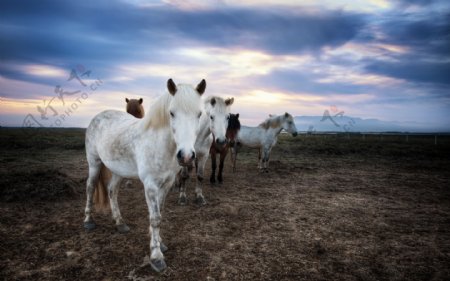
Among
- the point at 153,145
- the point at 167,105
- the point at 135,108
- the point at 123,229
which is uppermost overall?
the point at 135,108

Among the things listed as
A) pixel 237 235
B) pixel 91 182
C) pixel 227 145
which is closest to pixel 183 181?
pixel 91 182

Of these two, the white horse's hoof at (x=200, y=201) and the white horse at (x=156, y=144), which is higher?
the white horse at (x=156, y=144)

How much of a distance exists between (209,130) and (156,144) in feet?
9.96

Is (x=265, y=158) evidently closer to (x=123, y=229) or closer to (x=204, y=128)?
(x=204, y=128)

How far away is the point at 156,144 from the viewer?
3.41 meters

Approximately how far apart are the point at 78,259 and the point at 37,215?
2.51 metres

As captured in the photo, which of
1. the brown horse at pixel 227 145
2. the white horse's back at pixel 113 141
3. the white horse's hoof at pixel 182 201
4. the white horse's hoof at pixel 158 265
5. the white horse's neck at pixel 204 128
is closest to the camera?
the white horse's hoof at pixel 158 265

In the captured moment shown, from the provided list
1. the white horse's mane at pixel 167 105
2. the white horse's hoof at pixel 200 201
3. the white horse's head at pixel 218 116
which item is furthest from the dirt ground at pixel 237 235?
the white horse's mane at pixel 167 105

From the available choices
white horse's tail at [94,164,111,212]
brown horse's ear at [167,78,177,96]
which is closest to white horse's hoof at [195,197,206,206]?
white horse's tail at [94,164,111,212]

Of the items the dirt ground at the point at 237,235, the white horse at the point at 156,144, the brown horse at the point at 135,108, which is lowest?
the dirt ground at the point at 237,235

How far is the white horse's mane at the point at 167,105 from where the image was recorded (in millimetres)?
3035

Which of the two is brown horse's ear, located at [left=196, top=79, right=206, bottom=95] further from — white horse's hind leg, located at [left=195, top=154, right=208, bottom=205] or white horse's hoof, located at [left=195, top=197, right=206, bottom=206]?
white horse's hoof, located at [left=195, top=197, right=206, bottom=206]

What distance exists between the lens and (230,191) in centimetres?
763

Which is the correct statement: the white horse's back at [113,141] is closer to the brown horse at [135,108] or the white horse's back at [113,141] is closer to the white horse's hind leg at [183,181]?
the white horse's hind leg at [183,181]
